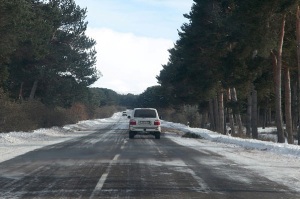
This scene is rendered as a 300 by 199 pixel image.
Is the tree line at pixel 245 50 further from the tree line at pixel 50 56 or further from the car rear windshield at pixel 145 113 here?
the tree line at pixel 50 56

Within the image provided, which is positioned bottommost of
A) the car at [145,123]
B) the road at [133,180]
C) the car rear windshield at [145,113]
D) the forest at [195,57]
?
the road at [133,180]

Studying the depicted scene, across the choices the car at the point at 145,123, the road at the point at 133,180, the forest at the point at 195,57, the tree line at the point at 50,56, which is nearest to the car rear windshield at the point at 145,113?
the car at the point at 145,123

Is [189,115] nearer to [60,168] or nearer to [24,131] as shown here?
[24,131]

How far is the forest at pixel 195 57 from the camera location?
2703 cm

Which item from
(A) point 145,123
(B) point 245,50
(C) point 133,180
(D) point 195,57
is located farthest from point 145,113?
(C) point 133,180

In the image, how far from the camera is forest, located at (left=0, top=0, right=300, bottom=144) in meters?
27.0

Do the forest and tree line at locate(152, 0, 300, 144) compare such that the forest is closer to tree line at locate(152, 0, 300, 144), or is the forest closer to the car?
tree line at locate(152, 0, 300, 144)

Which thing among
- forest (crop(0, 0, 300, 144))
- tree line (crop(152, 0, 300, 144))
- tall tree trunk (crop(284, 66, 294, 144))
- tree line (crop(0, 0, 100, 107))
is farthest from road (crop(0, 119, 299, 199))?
tree line (crop(0, 0, 100, 107))

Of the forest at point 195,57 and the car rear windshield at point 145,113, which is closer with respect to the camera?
the forest at point 195,57

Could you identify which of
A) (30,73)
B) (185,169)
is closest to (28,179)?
(185,169)

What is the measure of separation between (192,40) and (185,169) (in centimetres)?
3068

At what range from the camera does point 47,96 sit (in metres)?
49.7

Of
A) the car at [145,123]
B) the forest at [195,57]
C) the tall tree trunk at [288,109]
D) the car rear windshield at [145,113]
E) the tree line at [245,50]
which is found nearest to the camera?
the tree line at [245,50]

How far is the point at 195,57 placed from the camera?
44.4 meters
